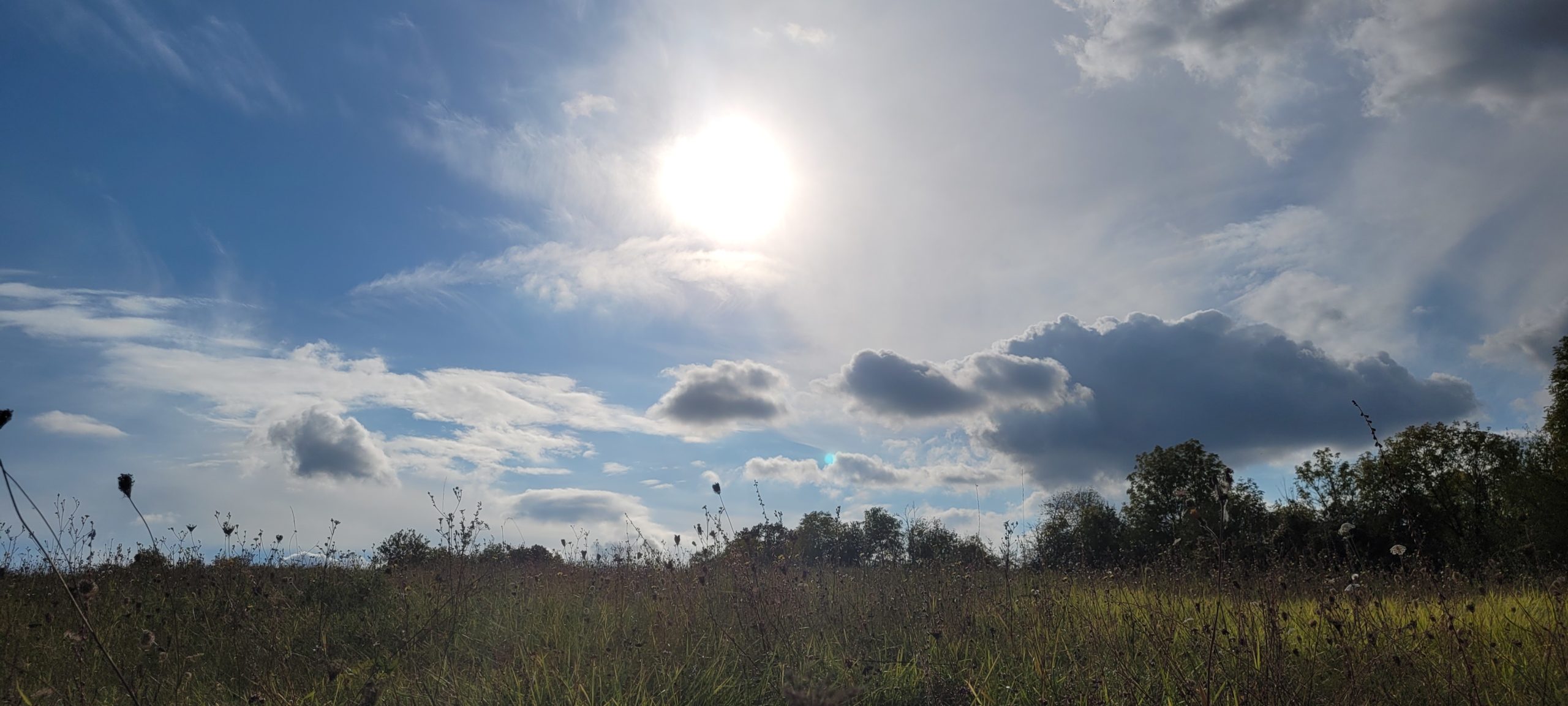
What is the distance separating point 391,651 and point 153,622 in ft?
13.3

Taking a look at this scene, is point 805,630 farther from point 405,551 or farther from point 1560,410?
point 1560,410

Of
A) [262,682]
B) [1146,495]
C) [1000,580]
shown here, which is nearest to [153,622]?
[262,682]

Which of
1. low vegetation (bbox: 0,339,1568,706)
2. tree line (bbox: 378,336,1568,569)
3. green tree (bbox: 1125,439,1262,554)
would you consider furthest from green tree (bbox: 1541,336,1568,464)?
low vegetation (bbox: 0,339,1568,706)

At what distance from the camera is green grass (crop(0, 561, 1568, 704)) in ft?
20.1

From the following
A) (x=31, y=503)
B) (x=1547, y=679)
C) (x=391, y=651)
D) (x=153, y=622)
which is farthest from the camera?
(x=153, y=622)

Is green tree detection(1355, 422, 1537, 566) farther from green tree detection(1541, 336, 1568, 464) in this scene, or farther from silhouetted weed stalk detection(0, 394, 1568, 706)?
silhouetted weed stalk detection(0, 394, 1568, 706)

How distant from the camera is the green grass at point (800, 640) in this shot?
6113 mm

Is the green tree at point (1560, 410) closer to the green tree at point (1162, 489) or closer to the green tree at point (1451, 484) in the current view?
the green tree at point (1451, 484)

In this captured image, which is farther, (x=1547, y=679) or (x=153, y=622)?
(x=153, y=622)

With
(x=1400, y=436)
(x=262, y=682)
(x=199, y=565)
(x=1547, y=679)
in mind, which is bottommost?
(x=1547, y=679)

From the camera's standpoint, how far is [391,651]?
8570 mm

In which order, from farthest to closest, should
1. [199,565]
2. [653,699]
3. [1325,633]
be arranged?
[199,565] < [1325,633] < [653,699]

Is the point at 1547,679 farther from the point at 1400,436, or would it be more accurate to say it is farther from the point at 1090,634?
the point at 1400,436

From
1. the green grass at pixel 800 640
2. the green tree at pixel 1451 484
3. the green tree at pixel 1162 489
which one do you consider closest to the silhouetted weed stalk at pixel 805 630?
the green grass at pixel 800 640
